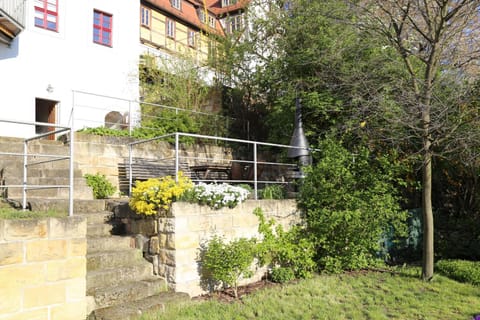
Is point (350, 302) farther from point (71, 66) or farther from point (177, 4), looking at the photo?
point (177, 4)

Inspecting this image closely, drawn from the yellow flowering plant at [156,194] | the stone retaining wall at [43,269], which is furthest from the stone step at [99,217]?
the stone retaining wall at [43,269]

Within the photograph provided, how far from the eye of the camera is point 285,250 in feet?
20.7

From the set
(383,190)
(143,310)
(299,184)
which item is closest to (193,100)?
(299,184)

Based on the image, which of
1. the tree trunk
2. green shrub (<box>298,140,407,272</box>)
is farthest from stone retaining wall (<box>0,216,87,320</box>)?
the tree trunk

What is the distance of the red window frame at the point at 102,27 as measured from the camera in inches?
522

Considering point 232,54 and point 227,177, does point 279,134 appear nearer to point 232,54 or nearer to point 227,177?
point 227,177

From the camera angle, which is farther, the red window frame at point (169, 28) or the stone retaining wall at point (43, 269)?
the red window frame at point (169, 28)

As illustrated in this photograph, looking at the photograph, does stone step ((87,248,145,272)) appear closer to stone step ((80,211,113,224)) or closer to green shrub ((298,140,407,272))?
stone step ((80,211,113,224))

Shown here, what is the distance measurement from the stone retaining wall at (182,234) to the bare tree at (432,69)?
3.21m

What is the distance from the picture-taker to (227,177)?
9852 mm

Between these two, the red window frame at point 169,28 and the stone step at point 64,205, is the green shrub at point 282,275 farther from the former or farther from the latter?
the red window frame at point 169,28

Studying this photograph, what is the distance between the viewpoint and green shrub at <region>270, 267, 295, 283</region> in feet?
20.3

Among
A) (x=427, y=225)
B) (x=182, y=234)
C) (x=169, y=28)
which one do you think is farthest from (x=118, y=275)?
(x=169, y=28)

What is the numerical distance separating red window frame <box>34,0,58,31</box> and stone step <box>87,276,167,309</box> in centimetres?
995
